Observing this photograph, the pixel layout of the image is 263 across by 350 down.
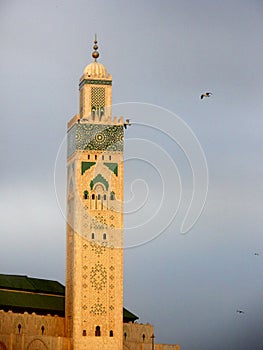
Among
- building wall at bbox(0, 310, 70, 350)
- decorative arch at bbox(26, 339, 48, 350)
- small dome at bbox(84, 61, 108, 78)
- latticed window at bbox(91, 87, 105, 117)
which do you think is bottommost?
decorative arch at bbox(26, 339, 48, 350)

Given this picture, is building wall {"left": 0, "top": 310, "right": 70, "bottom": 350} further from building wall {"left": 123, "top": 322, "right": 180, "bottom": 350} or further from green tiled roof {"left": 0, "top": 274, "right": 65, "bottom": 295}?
building wall {"left": 123, "top": 322, "right": 180, "bottom": 350}

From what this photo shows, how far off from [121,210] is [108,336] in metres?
4.38

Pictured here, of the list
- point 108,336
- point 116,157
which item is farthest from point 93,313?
point 116,157

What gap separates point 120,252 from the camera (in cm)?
5878

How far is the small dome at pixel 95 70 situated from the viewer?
59.0 metres

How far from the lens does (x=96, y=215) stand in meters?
58.8

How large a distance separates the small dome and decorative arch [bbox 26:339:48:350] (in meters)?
9.35

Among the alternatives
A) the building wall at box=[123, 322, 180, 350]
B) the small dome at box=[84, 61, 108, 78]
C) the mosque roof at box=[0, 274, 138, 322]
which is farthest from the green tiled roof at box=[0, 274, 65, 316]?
the small dome at box=[84, 61, 108, 78]

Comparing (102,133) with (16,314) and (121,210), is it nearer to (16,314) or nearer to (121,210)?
(121,210)

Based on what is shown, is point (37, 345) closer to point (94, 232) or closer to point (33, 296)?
point (33, 296)

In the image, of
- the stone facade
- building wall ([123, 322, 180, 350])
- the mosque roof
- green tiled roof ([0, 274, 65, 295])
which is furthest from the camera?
green tiled roof ([0, 274, 65, 295])

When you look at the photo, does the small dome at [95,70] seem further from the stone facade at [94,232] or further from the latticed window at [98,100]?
the latticed window at [98,100]

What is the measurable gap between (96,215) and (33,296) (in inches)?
164

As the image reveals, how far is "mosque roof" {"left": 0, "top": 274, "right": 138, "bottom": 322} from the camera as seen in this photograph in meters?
59.6
